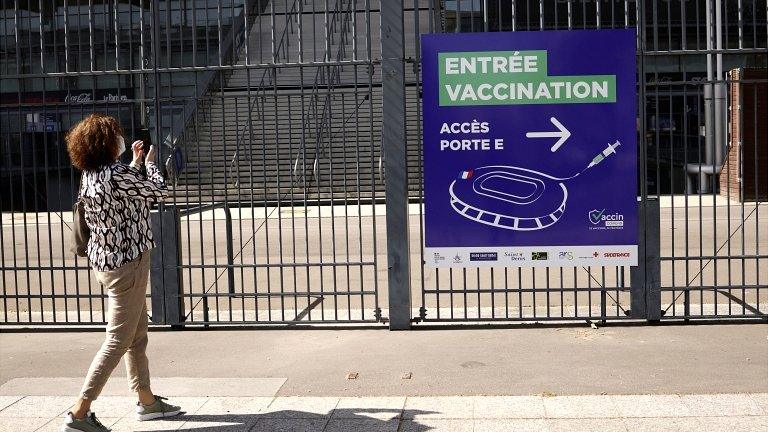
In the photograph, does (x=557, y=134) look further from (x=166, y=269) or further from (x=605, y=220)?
(x=166, y=269)

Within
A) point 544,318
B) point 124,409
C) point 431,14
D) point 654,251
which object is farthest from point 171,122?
point 654,251

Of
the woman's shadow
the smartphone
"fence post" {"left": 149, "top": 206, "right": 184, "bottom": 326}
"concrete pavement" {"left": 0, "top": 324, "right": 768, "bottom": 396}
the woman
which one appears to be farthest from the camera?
"fence post" {"left": 149, "top": 206, "right": 184, "bottom": 326}

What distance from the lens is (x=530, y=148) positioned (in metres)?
7.43

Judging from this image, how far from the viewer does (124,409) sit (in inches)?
223

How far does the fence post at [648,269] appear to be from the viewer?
768 cm

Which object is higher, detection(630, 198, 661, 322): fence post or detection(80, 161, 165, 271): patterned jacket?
detection(80, 161, 165, 271): patterned jacket

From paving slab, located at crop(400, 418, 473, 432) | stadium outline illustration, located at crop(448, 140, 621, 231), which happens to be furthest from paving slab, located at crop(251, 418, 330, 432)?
stadium outline illustration, located at crop(448, 140, 621, 231)

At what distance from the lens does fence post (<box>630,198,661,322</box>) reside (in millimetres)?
7684

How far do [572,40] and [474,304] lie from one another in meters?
3.30

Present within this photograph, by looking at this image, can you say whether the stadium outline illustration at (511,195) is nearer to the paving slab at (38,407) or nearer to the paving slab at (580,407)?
the paving slab at (580,407)

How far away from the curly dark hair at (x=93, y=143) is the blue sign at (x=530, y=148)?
2.99 metres

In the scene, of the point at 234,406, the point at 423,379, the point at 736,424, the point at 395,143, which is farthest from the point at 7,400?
the point at 736,424

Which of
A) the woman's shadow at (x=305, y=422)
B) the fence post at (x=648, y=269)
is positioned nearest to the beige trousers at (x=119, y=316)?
the woman's shadow at (x=305, y=422)

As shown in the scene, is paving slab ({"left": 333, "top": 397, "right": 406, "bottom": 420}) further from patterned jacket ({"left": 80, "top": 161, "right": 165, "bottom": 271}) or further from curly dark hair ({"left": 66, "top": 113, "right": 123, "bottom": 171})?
curly dark hair ({"left": 66, "top": 113, "right": 123, "bottom": 171})
